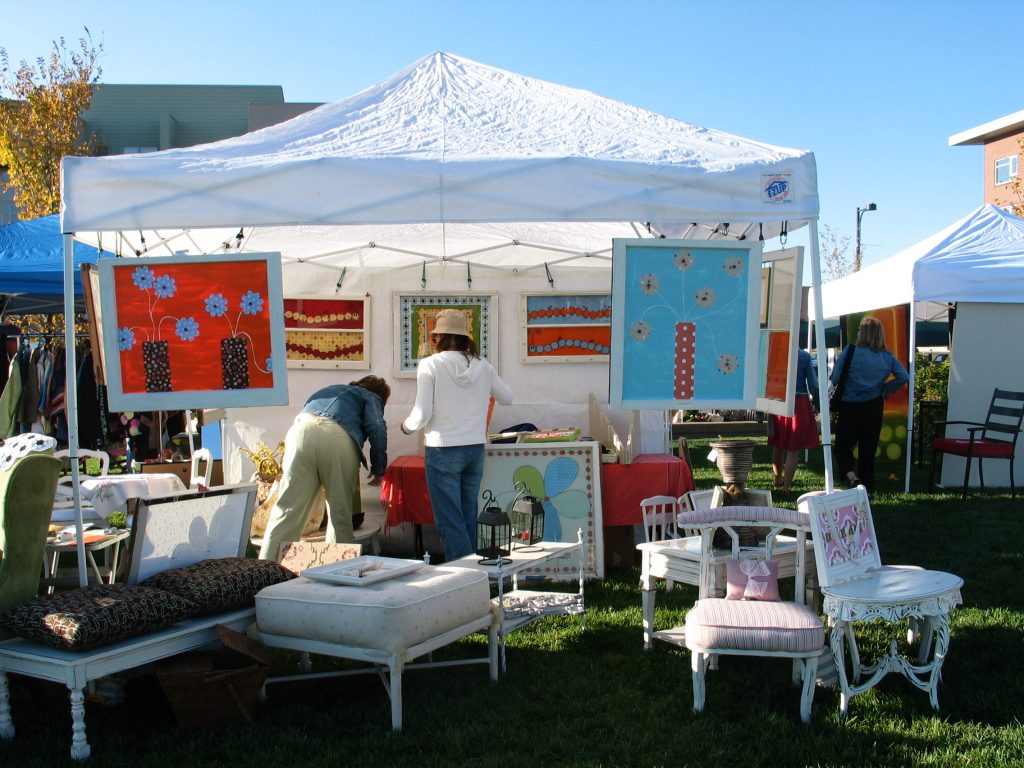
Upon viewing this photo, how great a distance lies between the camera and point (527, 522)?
16.2 feet

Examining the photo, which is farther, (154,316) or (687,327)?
(687,327)

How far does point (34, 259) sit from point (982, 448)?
28.9 ft

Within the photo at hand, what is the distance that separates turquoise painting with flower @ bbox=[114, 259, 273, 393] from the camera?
4508 mm

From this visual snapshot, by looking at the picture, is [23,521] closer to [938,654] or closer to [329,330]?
[938,654]

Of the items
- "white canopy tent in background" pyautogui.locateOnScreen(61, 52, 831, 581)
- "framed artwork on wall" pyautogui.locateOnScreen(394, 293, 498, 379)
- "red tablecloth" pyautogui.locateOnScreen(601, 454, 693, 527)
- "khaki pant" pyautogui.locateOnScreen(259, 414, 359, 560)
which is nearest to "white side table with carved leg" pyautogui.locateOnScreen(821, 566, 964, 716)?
"white canopy tent in background" pyautogui.locateOnScreen(61, 52, 831, 581)

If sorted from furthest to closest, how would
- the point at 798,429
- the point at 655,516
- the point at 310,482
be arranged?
the point at 798,429, the point at 310,482, the point at 655,516

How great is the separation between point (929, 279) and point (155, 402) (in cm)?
723

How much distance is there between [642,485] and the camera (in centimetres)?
614

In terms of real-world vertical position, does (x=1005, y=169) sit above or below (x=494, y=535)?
above

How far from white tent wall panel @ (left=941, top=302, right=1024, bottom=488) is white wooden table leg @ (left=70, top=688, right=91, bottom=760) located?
8273 mm

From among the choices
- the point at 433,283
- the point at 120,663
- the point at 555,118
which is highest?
the point at 555,118

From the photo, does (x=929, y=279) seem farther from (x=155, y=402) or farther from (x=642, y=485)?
(x=155, y=402)

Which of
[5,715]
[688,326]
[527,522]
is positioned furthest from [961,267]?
[5,715]

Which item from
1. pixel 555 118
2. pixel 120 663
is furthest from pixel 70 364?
pixel 555 118
